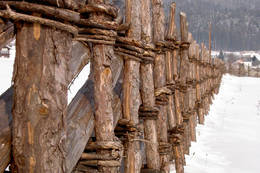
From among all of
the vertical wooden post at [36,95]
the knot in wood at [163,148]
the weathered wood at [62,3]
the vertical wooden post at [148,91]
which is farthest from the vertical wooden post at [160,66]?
the vertical wooden post at [36,95]

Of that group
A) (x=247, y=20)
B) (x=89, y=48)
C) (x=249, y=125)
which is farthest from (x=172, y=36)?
(x=247, y=20)

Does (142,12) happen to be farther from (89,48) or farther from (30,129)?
(30,129)

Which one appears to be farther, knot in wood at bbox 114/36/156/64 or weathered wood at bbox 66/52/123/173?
knot in wood at bbox 114/36/156/64

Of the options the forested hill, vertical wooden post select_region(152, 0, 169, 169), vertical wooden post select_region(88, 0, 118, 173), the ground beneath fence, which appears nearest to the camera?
vertical wooden post select_region(88, 0, 118, 173)

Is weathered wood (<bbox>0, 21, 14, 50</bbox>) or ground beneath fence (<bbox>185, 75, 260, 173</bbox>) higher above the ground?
weathered wood (<bbox>0, 21, 14, 50</bbox>)

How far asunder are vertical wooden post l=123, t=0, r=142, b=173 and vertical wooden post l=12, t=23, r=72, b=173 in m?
0.98

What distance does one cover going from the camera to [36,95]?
118 centimetres

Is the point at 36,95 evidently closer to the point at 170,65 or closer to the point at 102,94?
the point at 102,94

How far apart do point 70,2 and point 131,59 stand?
99cm

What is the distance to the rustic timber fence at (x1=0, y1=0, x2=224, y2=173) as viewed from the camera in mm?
1174

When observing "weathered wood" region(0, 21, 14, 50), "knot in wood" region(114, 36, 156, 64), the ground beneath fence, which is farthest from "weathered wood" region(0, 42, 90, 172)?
the ground beneath fence

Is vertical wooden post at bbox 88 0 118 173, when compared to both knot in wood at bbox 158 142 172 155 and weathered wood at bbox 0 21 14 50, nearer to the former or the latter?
weathered wood at bbox 0 21 14 50

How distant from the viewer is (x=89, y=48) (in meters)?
1.77

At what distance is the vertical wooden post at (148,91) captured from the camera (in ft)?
7.97
